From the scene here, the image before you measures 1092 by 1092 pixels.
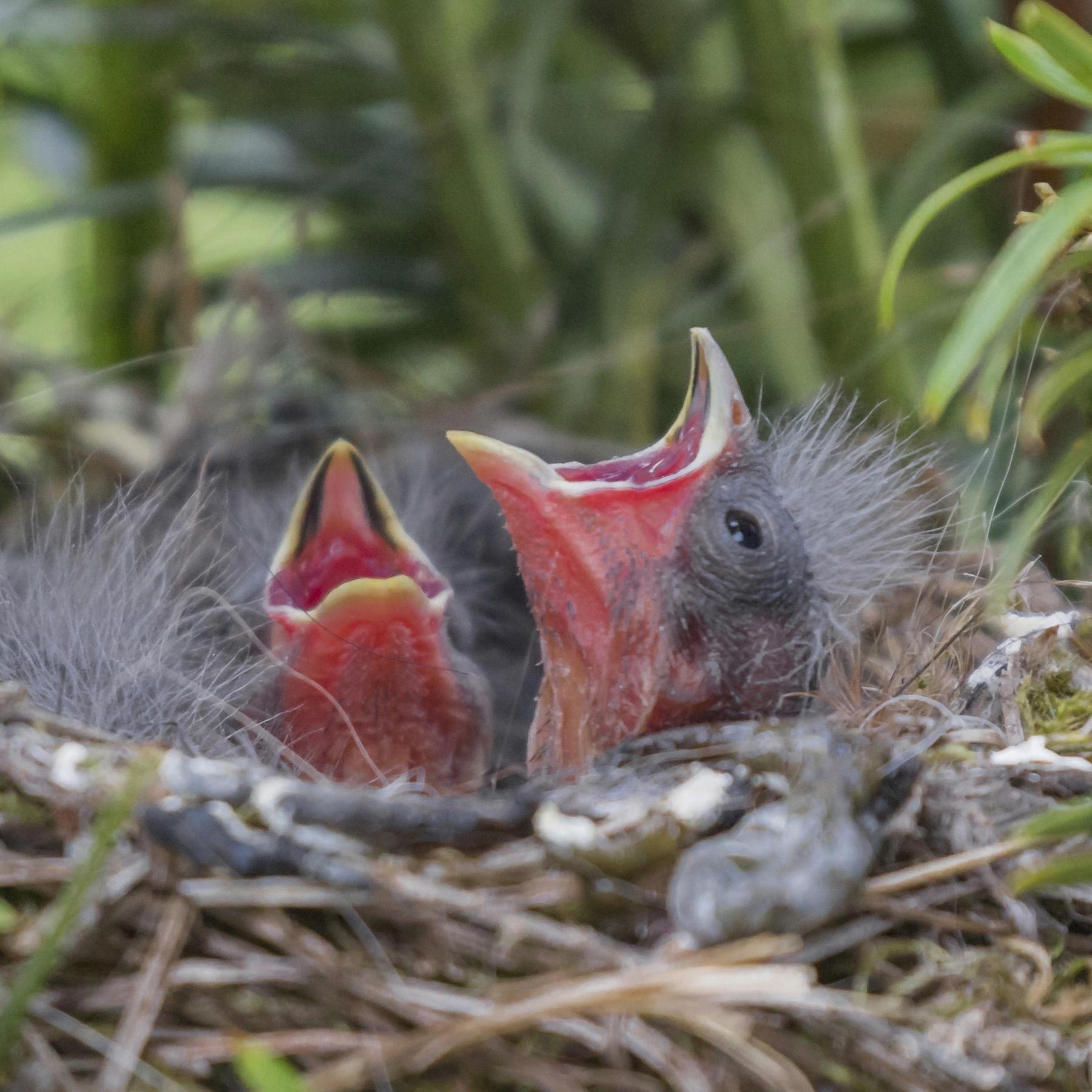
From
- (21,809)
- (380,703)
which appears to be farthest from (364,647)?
(21,809)

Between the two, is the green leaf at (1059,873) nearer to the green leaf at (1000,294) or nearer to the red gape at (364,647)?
the green leaf at (1000,294)

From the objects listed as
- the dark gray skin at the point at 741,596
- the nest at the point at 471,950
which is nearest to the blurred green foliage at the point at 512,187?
the dark gray skin at the point at 741,596

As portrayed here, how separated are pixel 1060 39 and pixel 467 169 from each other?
86cm

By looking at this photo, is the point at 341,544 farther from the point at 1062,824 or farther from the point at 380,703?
the point at 1062,824

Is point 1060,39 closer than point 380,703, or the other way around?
point 1060,39

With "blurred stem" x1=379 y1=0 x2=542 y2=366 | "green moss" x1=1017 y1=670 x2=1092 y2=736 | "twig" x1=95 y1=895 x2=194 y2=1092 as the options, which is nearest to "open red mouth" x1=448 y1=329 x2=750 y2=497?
"green moss" x1=1017 y1=670 x2=1092 y2=736

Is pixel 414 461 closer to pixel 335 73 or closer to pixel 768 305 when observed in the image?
pixel 768 305

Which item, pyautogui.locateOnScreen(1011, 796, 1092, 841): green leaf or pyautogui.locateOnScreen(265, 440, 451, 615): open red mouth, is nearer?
pyautogui.locateOnScreen(1011, 796, 1092, 841): green leaf

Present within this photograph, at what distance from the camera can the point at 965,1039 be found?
1.64 ft

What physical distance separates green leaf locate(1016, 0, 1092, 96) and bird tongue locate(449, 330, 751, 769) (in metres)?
0.31

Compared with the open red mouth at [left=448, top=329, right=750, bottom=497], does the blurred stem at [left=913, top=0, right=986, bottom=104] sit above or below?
above

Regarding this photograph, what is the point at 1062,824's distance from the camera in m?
0.48

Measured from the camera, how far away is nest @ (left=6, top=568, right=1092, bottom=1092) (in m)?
0.47

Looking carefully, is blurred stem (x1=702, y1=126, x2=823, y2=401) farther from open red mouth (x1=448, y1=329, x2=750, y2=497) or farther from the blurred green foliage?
open red mouth (x1=448, y1=329, x2=750, y2=497)
